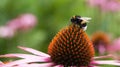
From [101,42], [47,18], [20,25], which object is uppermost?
[47,18]

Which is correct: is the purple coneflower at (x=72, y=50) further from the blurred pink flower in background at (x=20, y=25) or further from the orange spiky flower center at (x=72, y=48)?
the blurred pink flower in background at (x=20, y=25)

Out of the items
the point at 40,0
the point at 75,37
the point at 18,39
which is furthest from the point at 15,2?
the point at 75,37

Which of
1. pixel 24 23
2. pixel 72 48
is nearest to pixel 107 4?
pixel 24 23

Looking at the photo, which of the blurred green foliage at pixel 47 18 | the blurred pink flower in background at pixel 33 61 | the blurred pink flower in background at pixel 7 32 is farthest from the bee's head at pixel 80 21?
the blurred pink flower in background at pixel 7 32

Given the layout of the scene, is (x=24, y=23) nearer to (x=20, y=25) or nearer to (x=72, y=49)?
(x=20, y=25)

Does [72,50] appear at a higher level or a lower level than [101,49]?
lower

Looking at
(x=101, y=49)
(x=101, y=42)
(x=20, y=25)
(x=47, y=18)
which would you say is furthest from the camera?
(x=47, y=18)

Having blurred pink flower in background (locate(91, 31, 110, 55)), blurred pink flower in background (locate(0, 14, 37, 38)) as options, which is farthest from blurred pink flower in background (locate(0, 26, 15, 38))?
blurred pink flower in background (locate(91, 31, 110, 55))

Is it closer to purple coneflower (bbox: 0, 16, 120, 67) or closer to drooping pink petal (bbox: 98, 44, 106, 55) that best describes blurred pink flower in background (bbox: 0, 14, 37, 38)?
drooping pink petal (bbox: 98, 44, 106, 55)
